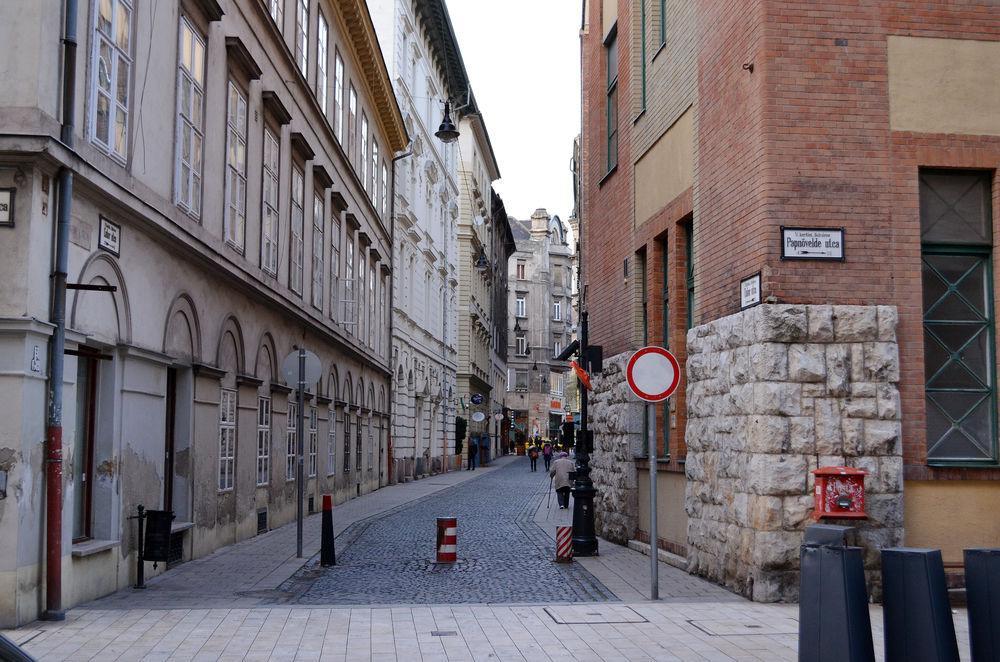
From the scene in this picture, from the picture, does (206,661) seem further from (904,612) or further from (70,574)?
(904,612)

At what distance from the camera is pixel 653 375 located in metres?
11.9

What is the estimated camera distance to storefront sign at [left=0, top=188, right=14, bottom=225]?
1003 centimetres

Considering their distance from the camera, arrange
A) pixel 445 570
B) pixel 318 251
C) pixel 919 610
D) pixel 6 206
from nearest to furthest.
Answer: pixel 919 610 → pixel 6 206 → pixel 445 570 → pixel 318 251

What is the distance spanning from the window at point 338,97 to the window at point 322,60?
3.09 feet

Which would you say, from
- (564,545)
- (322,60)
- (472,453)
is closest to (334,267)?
(322,60)

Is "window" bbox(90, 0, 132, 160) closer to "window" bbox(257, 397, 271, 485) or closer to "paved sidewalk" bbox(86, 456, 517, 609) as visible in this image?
"paved sidewalk" bbox(86, 456, 517, 609)

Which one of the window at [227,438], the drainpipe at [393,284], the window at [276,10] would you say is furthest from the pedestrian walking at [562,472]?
the drainpipe at [393,284]

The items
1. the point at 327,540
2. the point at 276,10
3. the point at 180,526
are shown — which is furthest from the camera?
the point at 276,10

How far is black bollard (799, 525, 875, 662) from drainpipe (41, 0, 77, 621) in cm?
646

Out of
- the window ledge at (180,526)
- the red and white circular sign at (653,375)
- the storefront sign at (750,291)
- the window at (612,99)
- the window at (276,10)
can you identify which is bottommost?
the window ledge at (180,526)

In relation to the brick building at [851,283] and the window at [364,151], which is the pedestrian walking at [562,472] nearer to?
the window at [364,151]

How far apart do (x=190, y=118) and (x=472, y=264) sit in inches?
1886

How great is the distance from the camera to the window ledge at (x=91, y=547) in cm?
1111

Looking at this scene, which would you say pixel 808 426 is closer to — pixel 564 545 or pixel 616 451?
pixel 564 545
